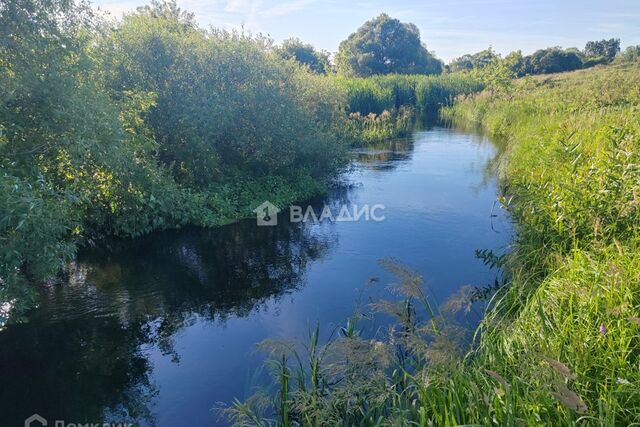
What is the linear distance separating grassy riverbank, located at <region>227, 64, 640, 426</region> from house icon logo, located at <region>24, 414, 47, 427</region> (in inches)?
76.7

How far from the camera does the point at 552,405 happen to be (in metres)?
2.77

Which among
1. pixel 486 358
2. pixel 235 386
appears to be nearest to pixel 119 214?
pixel 235 386

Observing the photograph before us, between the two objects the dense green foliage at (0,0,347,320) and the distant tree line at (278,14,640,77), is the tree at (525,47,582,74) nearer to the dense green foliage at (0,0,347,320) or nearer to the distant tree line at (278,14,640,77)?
the distant tree line at (278,14,640,77)

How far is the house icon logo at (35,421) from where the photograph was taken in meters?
4.33

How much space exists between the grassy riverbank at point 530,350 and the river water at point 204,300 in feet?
3.09

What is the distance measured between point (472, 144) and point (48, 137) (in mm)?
16466

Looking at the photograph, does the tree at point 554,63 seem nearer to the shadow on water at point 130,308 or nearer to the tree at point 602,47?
the tree at point 602,47

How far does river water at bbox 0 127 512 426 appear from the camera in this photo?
15.8ft

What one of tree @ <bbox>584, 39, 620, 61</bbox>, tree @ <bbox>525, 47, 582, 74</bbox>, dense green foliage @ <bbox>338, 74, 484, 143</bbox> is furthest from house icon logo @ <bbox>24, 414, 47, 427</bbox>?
tree @ <bbox>584, 39, 620, 61</bbox>

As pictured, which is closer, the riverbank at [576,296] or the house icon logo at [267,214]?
the riverbank at [576,296]

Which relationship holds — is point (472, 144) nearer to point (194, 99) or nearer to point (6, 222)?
point (194, 99)

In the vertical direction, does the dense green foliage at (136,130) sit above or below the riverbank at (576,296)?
above

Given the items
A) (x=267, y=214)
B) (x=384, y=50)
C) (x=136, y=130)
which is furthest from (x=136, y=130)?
(x=384, y=50)

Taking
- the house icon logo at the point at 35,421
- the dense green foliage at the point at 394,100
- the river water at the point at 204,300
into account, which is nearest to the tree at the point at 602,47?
the dense green foliage at the point at 394,100
